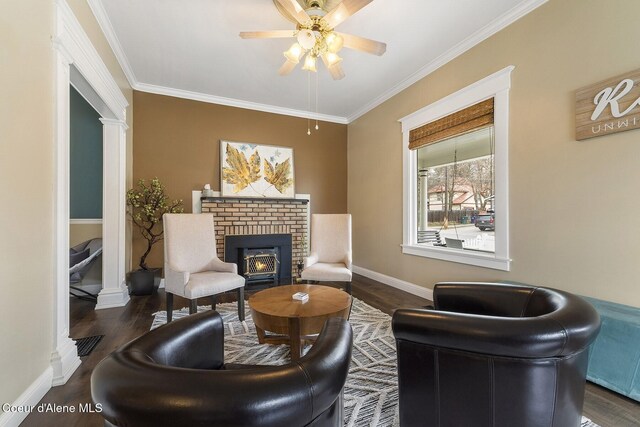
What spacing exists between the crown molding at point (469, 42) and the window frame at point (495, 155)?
0.41 m

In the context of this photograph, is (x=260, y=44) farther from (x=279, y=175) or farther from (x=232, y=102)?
(x=279, y=175)

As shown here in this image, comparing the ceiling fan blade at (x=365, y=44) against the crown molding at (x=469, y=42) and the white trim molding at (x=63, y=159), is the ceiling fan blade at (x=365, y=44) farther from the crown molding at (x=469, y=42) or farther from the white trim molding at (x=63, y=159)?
the white trim molding at (x=63, y=159)

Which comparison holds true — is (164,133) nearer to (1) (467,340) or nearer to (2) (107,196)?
(2) (107,196)

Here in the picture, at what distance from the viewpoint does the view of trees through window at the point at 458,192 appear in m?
2.98

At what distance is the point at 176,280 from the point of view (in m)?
2.62

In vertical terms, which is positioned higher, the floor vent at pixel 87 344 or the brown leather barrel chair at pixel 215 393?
the brown leather barrel chair at pixel 215 393

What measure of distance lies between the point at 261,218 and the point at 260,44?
2.40m

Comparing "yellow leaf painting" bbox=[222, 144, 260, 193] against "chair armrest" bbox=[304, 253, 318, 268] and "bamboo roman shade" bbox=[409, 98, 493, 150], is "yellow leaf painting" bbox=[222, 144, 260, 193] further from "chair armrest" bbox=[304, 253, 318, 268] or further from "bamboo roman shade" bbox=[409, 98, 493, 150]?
"bamboo roman shade" bbox=[409, 98, 493, 150]

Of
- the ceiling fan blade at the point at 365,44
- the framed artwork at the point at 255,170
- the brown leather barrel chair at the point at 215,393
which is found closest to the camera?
the brown leather barrel chair at the point at 215,393

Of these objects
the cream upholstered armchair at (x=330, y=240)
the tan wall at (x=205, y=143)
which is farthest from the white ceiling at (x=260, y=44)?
the cream upholstered armchair at (x=330, y=240)

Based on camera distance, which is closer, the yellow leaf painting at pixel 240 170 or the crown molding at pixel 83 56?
the crown molding at pixel 83 56

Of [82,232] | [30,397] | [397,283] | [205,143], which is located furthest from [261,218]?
[30,397]

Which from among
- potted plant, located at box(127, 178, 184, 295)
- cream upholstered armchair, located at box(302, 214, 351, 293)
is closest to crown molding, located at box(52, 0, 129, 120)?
potted plant, located at box(127, 178, 184, 295)

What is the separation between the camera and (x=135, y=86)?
155 inches
